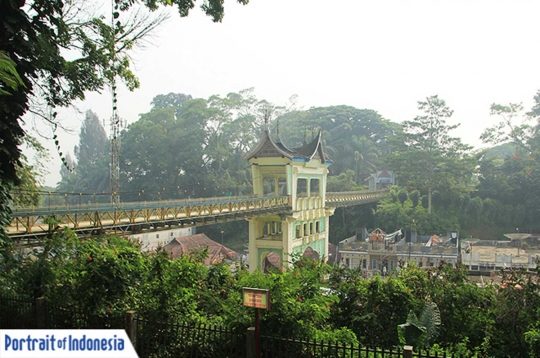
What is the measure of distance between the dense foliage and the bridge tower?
47.4ft

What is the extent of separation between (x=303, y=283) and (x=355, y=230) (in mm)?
36039

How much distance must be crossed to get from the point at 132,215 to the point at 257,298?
30.2 feet

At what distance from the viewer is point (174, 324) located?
5.95 metres

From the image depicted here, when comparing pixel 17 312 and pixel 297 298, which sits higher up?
pixel 297 298

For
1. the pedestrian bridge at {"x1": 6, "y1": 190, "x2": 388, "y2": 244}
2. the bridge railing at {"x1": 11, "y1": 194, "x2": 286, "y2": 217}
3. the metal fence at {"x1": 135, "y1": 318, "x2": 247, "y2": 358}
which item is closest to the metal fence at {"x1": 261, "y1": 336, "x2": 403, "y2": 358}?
the metal fence at {"x1": 135, "y1": 318, "x2": 247, "y2": 358}

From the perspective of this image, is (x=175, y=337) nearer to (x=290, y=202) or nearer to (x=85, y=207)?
(x=85, y=207)

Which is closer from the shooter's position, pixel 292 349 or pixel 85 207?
pixel 292 349

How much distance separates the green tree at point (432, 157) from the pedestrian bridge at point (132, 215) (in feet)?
67.2

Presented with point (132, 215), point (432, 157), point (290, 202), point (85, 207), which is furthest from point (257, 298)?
point (432, 157)

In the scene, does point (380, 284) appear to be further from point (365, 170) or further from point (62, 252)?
point (365, 170)

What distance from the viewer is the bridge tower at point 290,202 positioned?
23172 millimetres

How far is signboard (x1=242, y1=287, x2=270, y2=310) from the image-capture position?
195 inches

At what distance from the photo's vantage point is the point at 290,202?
Result: 2347 cm

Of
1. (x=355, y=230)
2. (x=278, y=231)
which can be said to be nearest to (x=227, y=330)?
(x=278, y=231)
